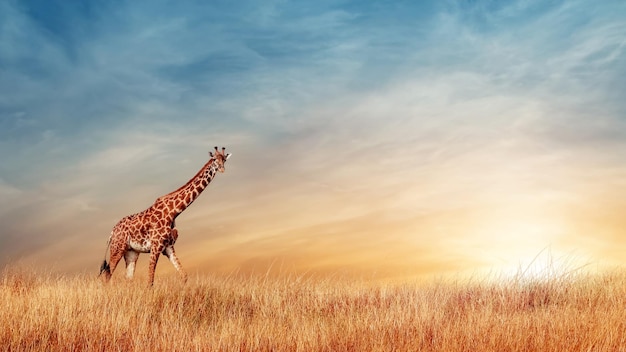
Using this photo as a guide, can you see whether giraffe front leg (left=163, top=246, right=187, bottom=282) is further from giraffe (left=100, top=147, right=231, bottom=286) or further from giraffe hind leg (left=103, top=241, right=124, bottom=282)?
giraffe hind leg (left=103, top=241, right=124, bottom=282)

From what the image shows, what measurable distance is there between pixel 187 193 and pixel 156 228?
142 centimetres

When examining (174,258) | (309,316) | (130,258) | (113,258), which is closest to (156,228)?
(174,258)

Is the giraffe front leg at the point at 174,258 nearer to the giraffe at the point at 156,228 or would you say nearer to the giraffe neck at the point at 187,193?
the giraffe at the point at 156,228

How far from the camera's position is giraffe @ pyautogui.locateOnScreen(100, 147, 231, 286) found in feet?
53.3

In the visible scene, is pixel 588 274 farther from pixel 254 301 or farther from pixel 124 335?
pixel 124 335

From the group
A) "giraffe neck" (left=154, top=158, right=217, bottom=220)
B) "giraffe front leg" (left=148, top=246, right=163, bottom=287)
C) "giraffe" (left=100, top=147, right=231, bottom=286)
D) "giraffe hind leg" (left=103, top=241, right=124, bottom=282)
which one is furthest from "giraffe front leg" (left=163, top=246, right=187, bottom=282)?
"giraffe hind leg" (left=103, top=241, right=124, bottom=282)

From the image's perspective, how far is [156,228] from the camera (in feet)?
53.8

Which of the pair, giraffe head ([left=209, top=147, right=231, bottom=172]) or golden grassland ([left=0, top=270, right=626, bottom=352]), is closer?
golden grassland ([left=0, top=270, right=626, bottom=352])

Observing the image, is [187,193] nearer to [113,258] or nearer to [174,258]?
[174,258]

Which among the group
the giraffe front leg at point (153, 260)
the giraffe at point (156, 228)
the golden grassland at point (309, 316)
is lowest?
the golden grassland at point (309, 316)

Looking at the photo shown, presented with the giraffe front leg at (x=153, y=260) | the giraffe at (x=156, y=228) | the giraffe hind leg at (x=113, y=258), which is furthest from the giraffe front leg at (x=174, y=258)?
the giraffe hind leg at (x=113, y=258)

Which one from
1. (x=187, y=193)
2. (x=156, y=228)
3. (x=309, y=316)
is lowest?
(x=309, y=316)

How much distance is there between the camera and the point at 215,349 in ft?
29.2

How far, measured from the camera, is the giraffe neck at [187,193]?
56.0 ft
